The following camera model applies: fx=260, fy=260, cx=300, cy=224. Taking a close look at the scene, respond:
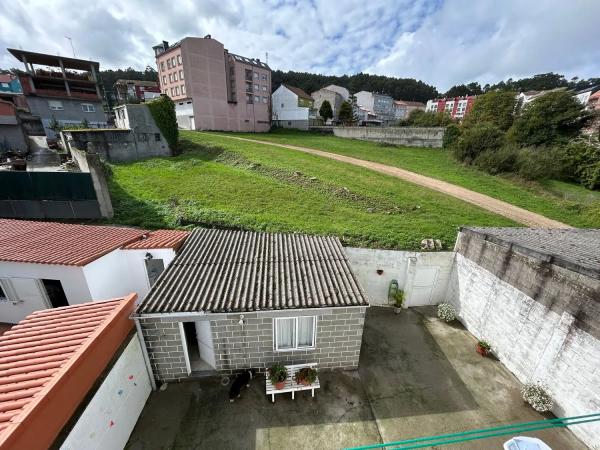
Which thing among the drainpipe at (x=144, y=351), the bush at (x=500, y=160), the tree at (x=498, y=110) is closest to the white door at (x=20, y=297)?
the drainpipe at (x=144, y=351)

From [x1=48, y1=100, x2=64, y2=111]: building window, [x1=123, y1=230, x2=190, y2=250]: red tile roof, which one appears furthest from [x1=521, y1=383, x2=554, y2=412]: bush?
[x1=48, y1=100, x2=64, y2=111]: building window

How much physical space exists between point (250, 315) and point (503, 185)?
24.3 metres

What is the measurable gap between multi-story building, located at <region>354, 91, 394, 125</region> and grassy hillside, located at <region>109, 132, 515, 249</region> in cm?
7474

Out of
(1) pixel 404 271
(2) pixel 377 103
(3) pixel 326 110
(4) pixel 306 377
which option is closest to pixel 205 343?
(4) pixel 306 377

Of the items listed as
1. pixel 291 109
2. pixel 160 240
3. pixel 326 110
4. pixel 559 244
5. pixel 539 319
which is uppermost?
pixel 326 110

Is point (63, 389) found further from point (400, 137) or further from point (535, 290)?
point (400, 137)

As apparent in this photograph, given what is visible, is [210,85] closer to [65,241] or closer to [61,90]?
[61,90]

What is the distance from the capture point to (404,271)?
11945mm

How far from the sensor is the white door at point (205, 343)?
767cm

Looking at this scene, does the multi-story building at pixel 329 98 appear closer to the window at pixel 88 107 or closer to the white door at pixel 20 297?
the window at pixel 88 107

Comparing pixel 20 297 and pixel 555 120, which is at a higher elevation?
pixel 555 120

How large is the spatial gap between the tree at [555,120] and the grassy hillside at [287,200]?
76.4 ft

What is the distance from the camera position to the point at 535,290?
26.9 feet

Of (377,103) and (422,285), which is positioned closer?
(422,285)
